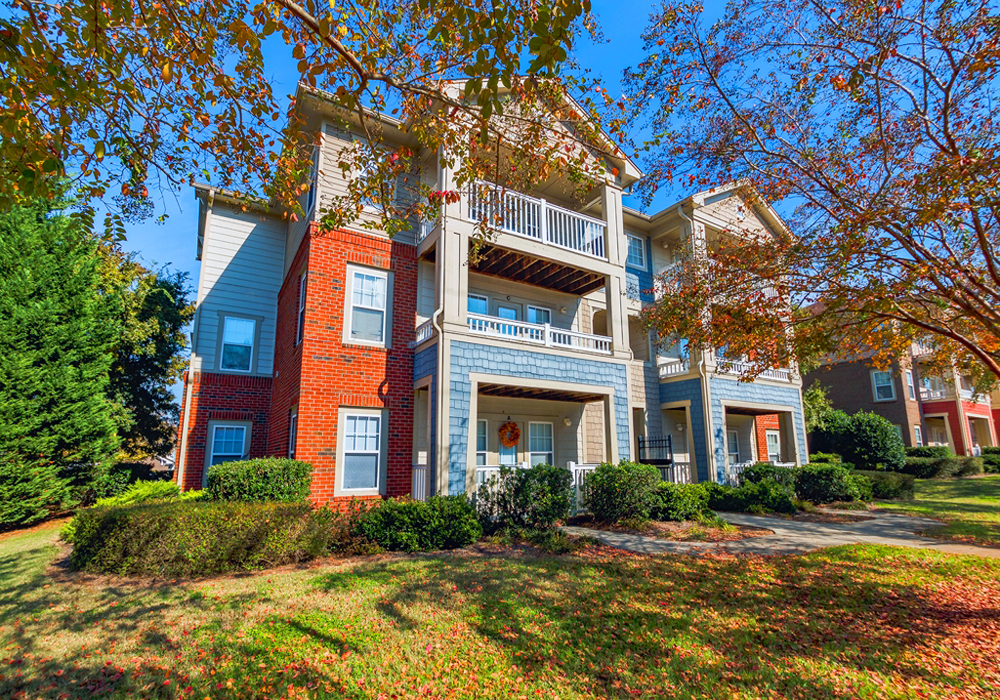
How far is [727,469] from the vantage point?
52.0 feet

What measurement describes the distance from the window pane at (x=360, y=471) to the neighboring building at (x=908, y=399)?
30.4 metres

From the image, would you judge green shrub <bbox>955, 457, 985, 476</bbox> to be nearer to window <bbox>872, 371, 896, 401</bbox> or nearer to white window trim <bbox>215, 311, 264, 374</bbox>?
window <bbox>872, 371, 896, 401</bbox>

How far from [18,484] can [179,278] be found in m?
8.98

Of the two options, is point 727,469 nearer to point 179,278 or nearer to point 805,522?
point 805,522

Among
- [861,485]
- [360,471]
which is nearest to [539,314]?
[360,471]

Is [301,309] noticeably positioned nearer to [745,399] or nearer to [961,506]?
[745,399]

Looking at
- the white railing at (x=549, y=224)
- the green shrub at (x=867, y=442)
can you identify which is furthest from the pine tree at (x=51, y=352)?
the green shrub at (x=867, y=442)

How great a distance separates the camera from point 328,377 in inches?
441

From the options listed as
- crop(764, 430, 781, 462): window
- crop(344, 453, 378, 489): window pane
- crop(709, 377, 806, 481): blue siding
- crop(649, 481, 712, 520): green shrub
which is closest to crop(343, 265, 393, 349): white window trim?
crop(344, 453, 378, 489): window pane

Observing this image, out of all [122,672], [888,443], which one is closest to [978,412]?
[888,443]

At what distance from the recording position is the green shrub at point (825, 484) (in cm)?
1536

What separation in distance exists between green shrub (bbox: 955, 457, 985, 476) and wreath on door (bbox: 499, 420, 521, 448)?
25.9 m

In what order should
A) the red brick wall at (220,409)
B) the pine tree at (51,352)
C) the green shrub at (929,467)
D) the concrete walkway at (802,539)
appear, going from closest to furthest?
the concrete walkway at (802,539) → the pine tree at (51,352) → the red brick wall at (220,409) → the green shrub at (929,467)

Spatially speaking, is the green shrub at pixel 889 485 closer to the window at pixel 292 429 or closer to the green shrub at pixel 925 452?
the green shrub at pixel 925 452
